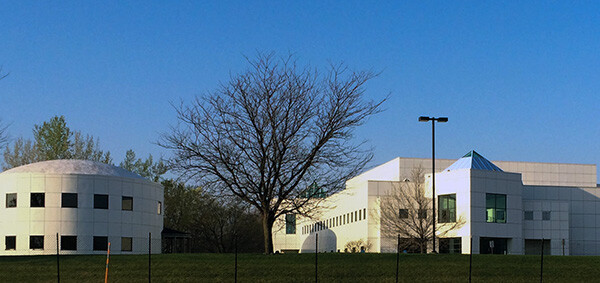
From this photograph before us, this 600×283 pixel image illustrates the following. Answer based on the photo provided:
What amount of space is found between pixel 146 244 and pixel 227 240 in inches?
1893

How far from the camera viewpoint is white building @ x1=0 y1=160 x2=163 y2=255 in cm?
5847

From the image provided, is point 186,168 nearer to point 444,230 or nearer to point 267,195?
point 267,195

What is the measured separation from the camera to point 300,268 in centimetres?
3266

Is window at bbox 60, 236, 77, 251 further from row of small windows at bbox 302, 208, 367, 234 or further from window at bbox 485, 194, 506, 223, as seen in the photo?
window at bbox 485, 194, 506, 223

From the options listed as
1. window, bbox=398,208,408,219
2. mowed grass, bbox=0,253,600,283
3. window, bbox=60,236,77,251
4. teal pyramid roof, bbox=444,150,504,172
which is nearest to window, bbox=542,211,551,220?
teal pyramid roof, bbox=444,150,504,172

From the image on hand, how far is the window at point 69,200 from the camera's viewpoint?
193 feet

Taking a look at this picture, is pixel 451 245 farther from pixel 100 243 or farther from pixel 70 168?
pixel 70 168

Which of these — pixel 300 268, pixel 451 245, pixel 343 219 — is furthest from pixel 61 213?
pixel 343 219

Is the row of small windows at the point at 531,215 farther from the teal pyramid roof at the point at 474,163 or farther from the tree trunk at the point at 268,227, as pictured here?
the tree trunk at the point at 268,227

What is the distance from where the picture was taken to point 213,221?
355 ft

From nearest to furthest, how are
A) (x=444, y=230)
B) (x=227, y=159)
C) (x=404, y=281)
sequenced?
1. (x=404, y=281)
2. (x=227, y=159)
3. (x=444, y=230)

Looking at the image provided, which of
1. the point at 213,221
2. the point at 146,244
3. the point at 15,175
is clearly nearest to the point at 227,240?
the point at 213,221

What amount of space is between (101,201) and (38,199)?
183 inches

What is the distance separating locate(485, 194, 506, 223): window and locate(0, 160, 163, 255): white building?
1229 inches
